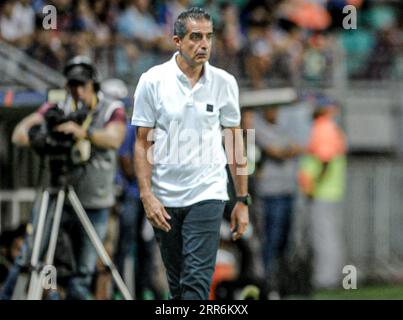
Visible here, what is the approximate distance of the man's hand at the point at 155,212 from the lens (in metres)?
9.39

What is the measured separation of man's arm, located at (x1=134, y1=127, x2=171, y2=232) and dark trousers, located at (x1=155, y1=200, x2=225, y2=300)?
135 millimetres

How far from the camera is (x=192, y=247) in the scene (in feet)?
31.1

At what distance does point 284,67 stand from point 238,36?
0.90 metres

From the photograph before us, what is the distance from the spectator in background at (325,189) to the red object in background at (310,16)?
1.16 meters

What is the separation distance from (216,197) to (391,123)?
1108 centimetres

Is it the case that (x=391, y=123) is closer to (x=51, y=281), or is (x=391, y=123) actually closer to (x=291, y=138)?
(x=291, y=138)

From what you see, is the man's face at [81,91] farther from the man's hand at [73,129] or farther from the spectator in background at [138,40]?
the spectator in background at [138,40]

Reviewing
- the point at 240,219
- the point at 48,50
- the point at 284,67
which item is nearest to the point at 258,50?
the point at 284,67

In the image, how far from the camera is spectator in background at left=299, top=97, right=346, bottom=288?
60.5ft

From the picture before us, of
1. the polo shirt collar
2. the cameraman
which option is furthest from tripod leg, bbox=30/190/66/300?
the polo shirt collar

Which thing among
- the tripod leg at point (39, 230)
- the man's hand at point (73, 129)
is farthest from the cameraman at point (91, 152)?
the tripod leg at point (39, 230)

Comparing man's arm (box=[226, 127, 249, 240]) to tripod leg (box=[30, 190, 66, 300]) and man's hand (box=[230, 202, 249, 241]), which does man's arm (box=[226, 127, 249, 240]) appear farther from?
tripod leg (box=[30, 190, 66, 300])

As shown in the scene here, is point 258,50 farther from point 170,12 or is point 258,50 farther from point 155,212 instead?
point 155,212

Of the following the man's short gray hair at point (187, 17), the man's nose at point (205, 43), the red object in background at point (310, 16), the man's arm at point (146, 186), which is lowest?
the man's arm at point (146, 186)
